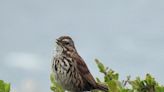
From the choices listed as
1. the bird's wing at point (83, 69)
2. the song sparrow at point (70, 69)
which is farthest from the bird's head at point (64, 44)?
the bird's wing at point (83, 69)

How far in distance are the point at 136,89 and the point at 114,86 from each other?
419mm

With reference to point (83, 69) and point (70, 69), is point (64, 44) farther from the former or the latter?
point (83, 69)

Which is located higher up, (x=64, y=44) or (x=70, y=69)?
(x=64, y=44)

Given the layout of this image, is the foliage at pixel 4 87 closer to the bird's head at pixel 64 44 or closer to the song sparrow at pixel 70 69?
the song sparrow at pixel 70 69

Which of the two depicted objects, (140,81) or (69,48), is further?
(69,48)

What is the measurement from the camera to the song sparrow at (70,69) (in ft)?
34.5

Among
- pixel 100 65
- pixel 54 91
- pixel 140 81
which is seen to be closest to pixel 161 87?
pixel 140 81

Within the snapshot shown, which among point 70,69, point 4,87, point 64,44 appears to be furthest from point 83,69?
point 4,87

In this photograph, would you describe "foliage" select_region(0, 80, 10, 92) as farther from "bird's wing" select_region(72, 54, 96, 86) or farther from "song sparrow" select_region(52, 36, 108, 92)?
"bird's wing" select_region(72, 54, 96, 86)

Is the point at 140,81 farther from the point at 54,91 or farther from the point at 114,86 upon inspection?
the point at 54,91

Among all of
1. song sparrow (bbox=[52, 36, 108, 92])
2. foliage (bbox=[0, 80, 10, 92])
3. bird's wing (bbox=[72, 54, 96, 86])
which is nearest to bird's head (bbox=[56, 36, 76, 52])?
song sparrow (bbox=[52, 36, 108, 92])

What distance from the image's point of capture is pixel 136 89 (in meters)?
5.32

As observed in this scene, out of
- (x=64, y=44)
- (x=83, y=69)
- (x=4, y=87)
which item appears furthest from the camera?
(x=64, y=44)

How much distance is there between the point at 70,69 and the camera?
10.8m
